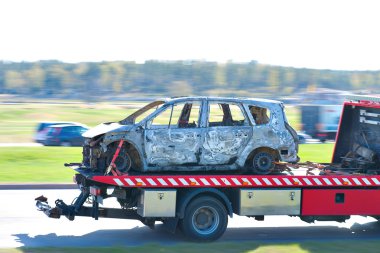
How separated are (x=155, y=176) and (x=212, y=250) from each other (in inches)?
67.4

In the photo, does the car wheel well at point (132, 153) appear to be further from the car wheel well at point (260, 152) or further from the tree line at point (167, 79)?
the tree line at point (167, 79)

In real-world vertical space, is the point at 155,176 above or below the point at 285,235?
above

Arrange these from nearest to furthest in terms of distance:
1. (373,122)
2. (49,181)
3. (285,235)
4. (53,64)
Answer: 1. (285,235)
2. (373,122)
3. (49,181)
4. (53,64)

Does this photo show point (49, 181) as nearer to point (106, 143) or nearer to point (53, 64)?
point (106, 143)

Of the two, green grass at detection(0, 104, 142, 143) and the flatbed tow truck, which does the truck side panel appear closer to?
the flatbed tow truck

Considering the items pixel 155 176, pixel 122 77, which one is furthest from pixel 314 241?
pixel 122 77

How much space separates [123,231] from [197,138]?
230 centimetres

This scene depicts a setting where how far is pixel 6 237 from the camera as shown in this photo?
12578mm

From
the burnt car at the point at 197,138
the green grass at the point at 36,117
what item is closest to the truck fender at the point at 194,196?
the burnt car at the point at 197,138

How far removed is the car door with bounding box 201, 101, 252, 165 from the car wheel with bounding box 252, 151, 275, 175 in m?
0.34

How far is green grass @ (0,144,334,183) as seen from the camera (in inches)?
797

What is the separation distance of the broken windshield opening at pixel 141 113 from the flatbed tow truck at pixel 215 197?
1.01 meters

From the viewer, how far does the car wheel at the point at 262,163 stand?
13.1 m

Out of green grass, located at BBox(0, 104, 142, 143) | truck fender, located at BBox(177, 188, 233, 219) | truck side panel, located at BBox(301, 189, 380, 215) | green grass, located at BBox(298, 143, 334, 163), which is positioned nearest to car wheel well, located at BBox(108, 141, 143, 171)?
truck fender, located at BBox(177, 188, 233, 219)
